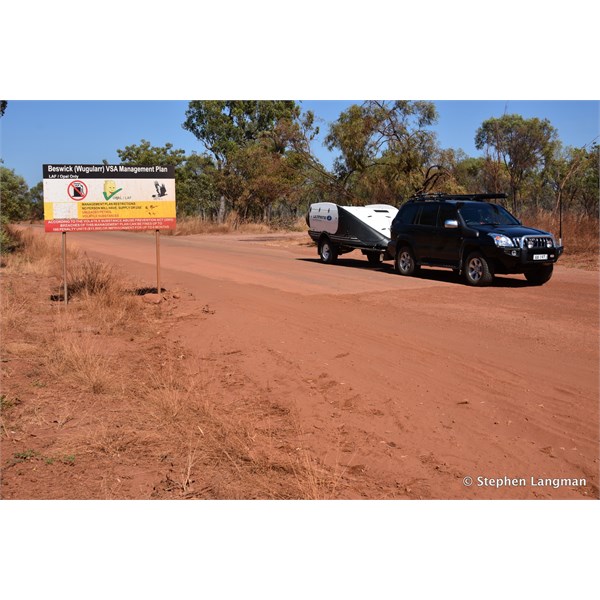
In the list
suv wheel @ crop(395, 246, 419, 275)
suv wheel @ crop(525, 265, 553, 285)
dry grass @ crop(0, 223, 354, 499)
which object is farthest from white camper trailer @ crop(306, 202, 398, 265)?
dry grass @ crop(0, 223, 354, 499)

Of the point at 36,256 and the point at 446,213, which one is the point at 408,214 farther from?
the point at 36,256

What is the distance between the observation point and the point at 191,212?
51562 millimetres

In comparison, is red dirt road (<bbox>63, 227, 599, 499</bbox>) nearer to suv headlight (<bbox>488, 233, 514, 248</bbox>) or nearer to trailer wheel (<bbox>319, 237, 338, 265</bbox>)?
suv headlight (<bbox>488, 233, 514, 248</bbox>)

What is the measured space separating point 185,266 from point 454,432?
14.4 meters

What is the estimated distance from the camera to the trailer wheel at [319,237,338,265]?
832 inches

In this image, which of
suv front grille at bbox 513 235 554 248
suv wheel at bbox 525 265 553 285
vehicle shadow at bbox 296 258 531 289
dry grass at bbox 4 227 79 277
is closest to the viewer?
suv front grille at bbox 513 235 554 248

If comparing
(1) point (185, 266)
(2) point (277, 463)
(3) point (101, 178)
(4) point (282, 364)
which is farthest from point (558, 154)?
(2) point (277, 463)

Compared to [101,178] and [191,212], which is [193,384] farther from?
[191,212]

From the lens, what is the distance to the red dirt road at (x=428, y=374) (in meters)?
5.66

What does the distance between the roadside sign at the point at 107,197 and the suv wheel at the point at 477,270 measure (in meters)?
6.45

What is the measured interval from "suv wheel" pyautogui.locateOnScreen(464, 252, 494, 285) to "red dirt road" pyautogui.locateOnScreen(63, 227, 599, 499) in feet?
1.37

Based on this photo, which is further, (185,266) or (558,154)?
(558,154)

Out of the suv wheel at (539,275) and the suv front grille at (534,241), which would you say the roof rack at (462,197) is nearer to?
the suv front grille at (534,241)

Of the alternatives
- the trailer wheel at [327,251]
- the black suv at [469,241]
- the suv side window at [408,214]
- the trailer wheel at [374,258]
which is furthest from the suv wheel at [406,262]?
the trailer wheel at [327,251]
